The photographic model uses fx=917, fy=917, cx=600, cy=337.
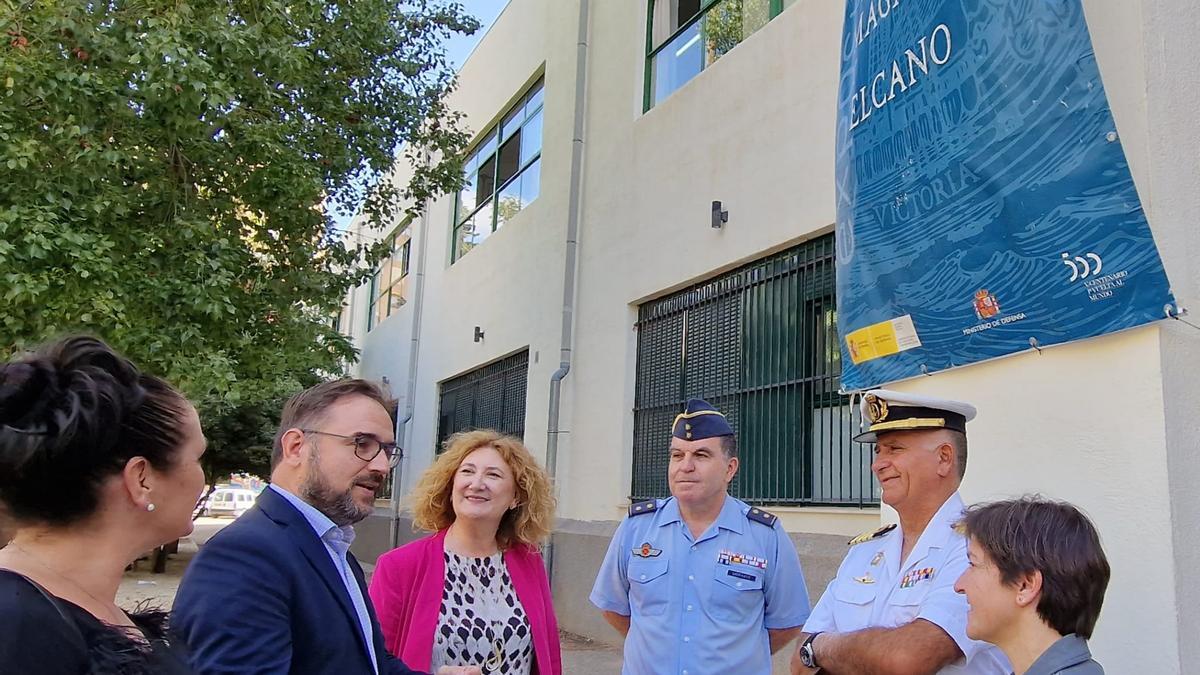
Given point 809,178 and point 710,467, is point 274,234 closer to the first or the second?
point 809,178

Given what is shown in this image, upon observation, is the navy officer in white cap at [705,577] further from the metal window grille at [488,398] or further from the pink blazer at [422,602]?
the metal window grille at [488,398]

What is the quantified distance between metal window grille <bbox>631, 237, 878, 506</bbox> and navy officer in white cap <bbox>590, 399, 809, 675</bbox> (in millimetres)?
1767

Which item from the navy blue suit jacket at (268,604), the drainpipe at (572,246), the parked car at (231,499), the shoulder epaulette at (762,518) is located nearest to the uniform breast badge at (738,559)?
the shoulder epaulette at (762,518)

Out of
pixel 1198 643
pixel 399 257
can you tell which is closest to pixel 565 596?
pixel 1198 643

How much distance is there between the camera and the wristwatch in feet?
9.15

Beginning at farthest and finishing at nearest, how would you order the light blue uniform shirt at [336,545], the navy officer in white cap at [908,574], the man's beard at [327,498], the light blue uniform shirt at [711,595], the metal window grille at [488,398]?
1. the metal window grille at [488,398]
2. the light blue uniform shirt at [711,595]
3. the navy officer in white cap at [908,574]
4. the man's beard at [327,498]
5. the light blue uniform shirt at [336,545]

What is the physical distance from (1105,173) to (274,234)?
26.6ft

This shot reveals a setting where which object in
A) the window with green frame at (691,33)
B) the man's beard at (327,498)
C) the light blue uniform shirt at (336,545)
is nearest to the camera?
the light blue uniform shirt at (336,545)

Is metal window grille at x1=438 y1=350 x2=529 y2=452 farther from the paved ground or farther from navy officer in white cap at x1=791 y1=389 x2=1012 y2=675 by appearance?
navy officer in white cap at x1=791 y1=389 x2=1012 y2=675

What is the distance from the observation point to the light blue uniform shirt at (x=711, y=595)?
130 inches

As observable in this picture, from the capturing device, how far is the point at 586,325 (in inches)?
363

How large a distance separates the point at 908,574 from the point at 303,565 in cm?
171

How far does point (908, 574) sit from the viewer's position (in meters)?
2.70

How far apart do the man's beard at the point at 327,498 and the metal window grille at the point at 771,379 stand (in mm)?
3371
